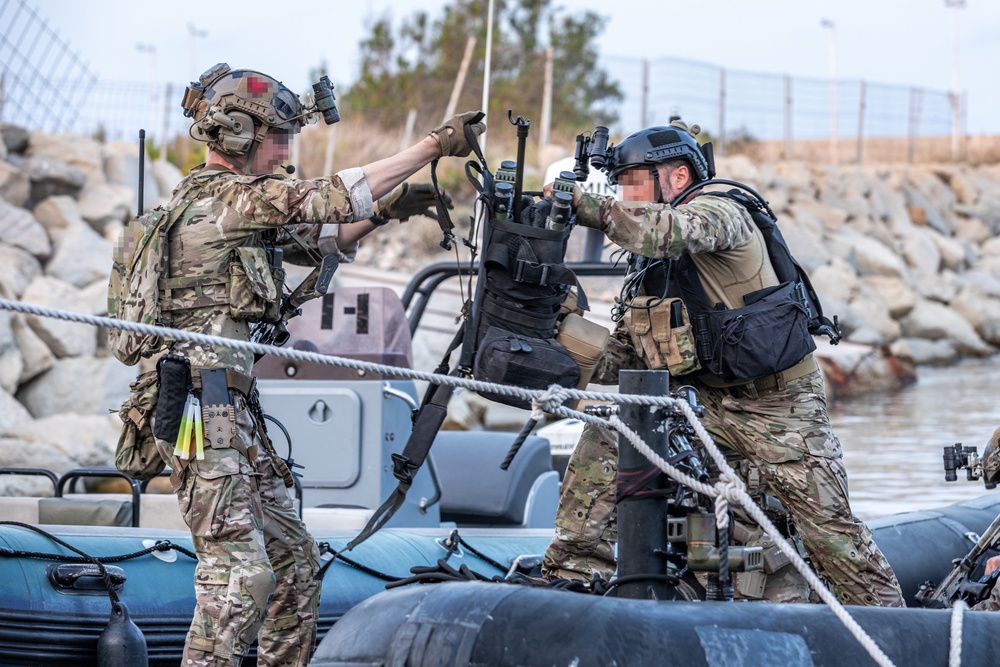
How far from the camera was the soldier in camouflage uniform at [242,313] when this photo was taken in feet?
11.4

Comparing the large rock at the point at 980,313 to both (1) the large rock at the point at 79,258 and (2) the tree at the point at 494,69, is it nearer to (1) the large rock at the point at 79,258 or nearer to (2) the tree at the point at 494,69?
(2) the tree at the point at 494,69

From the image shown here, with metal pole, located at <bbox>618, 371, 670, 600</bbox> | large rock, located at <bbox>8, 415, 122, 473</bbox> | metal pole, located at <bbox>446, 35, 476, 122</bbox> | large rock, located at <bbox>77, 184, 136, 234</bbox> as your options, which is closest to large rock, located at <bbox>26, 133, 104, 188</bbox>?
large rock, located at <bbox>77, 184, 136, 234</bbox>

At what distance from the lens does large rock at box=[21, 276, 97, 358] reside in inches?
468

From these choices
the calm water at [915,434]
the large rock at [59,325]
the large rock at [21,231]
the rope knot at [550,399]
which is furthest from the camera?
the large rock at [21,231]

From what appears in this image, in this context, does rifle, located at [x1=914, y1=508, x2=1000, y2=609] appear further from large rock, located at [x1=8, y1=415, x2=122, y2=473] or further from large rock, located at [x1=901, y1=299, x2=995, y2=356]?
large rock, located at [x1=901, y1=299, x2=995, y2=356]

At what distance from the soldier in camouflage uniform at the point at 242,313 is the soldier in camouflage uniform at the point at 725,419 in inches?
25.5

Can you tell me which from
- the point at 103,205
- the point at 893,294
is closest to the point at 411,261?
the point at 103,205

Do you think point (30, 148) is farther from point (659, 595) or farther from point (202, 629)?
point (659, 595)

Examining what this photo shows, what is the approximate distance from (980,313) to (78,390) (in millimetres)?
15020

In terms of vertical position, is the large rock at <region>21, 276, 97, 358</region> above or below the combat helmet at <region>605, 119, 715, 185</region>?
below

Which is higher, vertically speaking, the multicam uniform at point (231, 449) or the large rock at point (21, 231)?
the large rock at point (21, 231)

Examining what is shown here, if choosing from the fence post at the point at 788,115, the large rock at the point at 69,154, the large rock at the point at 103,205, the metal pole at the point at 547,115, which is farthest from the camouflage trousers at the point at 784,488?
the fence post at the point at 788,115

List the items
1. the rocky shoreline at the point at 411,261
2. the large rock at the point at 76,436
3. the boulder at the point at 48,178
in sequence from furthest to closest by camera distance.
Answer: the boulder at the point at 48,178, the rocky shoreline at the point at 411,261, the large rock at the point at 76,436

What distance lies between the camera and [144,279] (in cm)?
354
